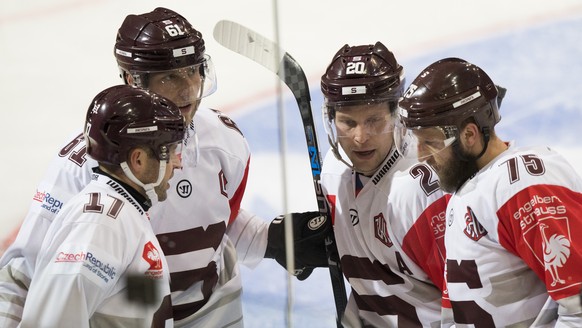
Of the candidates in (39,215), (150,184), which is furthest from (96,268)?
(39,215)

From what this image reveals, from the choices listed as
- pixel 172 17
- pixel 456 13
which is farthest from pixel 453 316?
pixel 456 13

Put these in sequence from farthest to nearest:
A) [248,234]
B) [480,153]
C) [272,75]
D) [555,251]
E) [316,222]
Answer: [272,75]
[248,234]
[316,222]
[480,153]
[555,251]

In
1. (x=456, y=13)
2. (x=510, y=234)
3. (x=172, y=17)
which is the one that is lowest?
(x=510, y=234)

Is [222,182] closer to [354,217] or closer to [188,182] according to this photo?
[188,182]

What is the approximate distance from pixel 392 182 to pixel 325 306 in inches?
14.7

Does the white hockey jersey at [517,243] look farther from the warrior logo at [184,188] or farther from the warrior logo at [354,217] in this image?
the warrior logo at [184,188]

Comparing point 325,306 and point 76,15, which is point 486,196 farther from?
point 76,15

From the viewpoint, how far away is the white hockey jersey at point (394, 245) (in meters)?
2.64

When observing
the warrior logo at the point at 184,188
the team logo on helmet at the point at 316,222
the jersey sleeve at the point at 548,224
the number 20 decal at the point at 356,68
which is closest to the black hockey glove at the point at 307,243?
the team logo on helmet at the point at 316,222

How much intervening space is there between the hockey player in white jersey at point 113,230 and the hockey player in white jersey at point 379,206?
503mm

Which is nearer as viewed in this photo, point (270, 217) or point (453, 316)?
point (453, 316)

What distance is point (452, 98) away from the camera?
2391 mm

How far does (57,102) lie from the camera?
3.52 metres

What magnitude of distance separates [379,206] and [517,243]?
1.77ft
